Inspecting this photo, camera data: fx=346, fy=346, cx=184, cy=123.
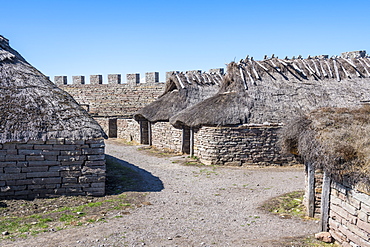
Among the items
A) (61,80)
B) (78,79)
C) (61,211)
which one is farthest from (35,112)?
(61,80)

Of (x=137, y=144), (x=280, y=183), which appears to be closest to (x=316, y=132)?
(x=280, y=183)

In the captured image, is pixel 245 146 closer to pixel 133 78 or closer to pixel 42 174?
pixel 42 174

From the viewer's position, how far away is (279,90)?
50.7 feet

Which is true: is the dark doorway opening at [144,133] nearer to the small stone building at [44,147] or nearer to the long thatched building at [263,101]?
the long thatched building at [263,101]

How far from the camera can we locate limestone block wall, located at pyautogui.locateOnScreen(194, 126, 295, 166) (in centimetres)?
1392

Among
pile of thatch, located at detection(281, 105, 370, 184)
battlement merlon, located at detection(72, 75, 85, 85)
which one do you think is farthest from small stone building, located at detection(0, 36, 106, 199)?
battlement merlon, located at detection(72, 75, 85, 85)

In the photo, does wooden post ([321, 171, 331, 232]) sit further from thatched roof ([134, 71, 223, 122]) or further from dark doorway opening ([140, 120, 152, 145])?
dark doorway opening ([140, 120, 152, 145])

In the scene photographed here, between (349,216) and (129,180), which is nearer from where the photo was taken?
(349,216)

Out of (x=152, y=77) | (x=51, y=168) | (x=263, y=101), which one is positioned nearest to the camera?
(x=51, y=168)

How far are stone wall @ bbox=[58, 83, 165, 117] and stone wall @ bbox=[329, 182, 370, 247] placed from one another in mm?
21982

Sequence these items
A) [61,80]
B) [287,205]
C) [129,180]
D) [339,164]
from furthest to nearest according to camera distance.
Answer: [61,80]
[129,180]
[287,205]
[339,164]

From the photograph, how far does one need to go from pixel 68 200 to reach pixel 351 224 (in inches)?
255

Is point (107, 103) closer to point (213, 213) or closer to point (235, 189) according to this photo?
point (235, 189)

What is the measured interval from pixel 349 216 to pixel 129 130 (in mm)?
18516
